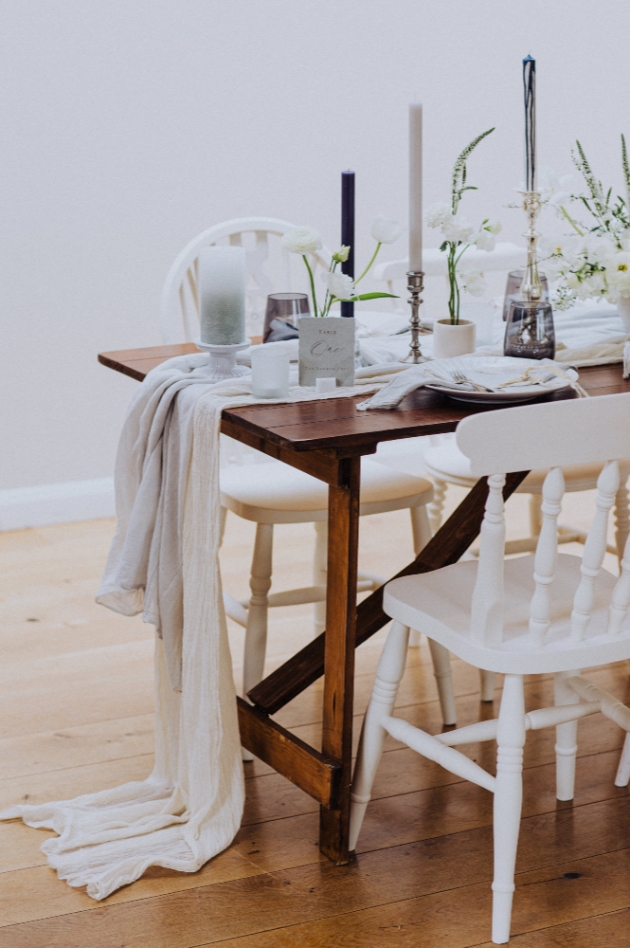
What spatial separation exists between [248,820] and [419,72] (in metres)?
2.65

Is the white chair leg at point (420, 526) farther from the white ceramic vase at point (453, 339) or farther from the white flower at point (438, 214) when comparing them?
the white flower at point (438, 214)

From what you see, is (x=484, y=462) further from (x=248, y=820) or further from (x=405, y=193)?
(x=405, y=193)

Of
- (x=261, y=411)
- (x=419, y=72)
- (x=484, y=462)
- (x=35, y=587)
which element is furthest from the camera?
(x=419, y=72)

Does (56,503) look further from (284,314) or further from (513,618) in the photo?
(513,618)

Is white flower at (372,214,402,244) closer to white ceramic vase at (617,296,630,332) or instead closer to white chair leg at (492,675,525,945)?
white ceramic vase at (617,296,630,332)

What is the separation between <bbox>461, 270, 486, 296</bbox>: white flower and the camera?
1.92 meters

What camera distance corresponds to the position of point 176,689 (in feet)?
6.31

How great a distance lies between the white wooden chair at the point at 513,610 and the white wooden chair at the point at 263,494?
350mm

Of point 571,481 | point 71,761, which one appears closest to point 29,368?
point 71,761

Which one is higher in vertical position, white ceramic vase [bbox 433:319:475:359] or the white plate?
white ceramic vase [bbox 433:319:475:359]

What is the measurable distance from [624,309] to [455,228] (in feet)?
1.27

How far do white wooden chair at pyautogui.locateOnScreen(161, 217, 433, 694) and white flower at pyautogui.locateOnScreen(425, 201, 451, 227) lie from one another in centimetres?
32

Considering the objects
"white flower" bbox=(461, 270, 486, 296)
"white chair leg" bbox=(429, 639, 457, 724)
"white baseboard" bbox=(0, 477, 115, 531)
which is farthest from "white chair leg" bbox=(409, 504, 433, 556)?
"white baseboard" bbox=(0, 477, 115, 531)

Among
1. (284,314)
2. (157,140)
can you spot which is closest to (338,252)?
(284,314)
